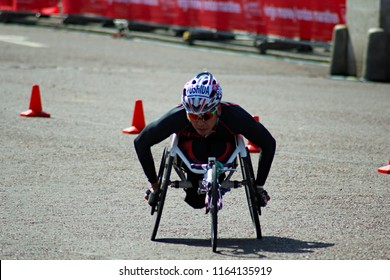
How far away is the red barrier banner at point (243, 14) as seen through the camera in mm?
23828

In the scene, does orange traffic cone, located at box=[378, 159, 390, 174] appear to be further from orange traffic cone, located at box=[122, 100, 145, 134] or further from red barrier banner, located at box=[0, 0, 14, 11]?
red barrier banner, located at box=[0, 0, 14, 11]

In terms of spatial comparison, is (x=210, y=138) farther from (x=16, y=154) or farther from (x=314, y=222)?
(x=16, y=154)

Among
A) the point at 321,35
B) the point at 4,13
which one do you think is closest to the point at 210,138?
the point at 321,35

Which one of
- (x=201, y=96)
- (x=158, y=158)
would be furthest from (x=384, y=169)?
(x=201, y=96)

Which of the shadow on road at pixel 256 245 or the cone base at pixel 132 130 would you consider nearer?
the shadow on road at pixel 256 245

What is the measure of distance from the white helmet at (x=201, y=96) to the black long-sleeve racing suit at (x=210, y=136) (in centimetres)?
20

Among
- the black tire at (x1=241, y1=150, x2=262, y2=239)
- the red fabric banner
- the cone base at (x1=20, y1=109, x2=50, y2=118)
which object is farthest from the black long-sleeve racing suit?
the red fabric banner

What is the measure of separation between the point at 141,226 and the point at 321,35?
1582cm

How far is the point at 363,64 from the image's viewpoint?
2117 cm

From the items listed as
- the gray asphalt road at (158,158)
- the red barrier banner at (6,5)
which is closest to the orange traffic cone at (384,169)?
the gray asphalt road at (158,158)

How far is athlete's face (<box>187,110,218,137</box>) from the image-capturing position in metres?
8.10

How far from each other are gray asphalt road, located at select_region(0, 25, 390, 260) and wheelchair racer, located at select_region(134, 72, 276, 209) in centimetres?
62

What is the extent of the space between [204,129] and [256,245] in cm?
99

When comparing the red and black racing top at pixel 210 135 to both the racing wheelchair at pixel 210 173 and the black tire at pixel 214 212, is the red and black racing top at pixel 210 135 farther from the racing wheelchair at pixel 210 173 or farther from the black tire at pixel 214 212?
the black tire at pixel 214 212
